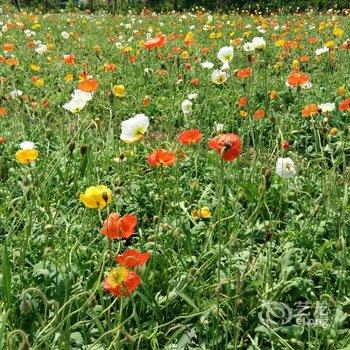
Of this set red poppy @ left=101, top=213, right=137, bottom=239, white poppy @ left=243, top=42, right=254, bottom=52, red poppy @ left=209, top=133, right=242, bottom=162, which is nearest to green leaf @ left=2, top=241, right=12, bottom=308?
red poppy @ left=101, top=213, right=137, bottom=239

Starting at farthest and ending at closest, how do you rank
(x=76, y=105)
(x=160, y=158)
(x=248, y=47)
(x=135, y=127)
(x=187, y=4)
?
(x=187, y=4), (x=248, y=47), (x=76, y=105), (x=135, y=127), (x=160, y=158)

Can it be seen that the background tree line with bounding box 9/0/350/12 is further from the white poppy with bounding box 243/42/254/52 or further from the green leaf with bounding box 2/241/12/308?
the green leaf with bounding box 2/241/12/308

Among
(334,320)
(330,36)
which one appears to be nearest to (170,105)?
(334,320)

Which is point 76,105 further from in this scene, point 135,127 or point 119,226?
point 119,226

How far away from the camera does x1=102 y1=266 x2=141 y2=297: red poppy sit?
1231 mm

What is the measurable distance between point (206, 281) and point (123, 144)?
147 cm

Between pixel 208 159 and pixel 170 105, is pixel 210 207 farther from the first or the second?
pixel 170 105

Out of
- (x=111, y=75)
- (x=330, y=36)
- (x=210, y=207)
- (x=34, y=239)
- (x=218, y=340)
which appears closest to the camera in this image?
(x=218, y=340)

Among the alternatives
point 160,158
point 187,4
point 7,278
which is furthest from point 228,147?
point 187,4

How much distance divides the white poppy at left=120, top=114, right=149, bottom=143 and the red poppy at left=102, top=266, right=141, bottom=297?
0.76 meters

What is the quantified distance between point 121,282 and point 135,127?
2.61 ft

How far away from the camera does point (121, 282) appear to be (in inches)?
48.7

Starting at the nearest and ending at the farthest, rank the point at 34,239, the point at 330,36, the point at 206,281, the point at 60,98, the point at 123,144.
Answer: the point at 206,281, the point at 34,239, the point at 123,144, the point at 60,98, the point at 330,36

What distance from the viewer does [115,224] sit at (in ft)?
4.46
